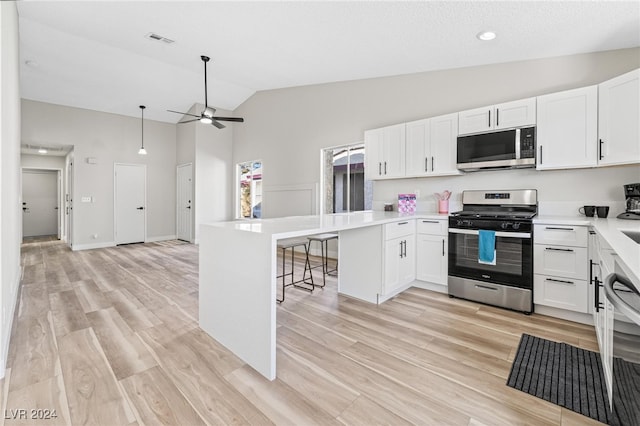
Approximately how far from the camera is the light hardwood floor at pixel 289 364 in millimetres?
1478

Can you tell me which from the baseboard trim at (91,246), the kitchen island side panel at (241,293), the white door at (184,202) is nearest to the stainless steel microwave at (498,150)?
the kitchen island side panel at (241,293)

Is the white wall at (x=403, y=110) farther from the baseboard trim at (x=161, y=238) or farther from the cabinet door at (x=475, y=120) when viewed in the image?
the baseboard trim at (x=161, y=238)

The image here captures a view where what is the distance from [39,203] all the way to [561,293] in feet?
40.7

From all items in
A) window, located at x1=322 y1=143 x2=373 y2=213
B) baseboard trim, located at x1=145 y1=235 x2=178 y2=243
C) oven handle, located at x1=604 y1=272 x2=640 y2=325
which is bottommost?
baseboard trim, located at x1=145 y1=235 x2=178 y2=243

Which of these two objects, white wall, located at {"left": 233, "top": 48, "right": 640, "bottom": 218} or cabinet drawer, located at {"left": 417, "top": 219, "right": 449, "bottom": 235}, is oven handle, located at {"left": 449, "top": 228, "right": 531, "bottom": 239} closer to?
cabinet drawer, located at {"left": 417, "top": 219, "right": 449, "bottom": 235}

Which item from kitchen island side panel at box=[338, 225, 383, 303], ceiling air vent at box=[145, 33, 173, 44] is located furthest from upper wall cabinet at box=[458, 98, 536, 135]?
ceiling air vent at box=[145, 33, 173, 44]

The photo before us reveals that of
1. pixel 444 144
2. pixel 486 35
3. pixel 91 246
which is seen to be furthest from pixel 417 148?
pixel 91 246

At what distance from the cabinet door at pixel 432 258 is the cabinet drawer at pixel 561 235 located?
2.76ft

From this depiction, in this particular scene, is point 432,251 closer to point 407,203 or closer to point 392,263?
point 392,263

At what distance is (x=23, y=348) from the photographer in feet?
6.83

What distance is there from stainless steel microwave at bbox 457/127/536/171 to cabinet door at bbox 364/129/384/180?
108 cm

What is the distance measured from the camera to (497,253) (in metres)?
2.79

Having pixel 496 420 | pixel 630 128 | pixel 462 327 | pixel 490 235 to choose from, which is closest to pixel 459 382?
pixel 496 420

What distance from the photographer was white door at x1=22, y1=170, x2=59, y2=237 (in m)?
8.40
